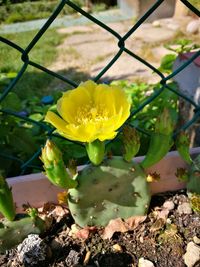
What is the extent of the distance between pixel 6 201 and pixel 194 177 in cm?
41

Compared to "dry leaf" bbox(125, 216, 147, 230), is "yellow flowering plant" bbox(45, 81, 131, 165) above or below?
above

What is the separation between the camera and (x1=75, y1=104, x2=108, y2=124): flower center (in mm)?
684

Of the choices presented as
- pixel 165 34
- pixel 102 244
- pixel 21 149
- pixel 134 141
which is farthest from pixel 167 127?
pixel 165 34

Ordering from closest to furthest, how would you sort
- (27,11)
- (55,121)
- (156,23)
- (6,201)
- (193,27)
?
(55,121)
(6,201)
(193,27)
(156,23)
(27,11)

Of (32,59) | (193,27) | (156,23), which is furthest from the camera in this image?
(156,23)

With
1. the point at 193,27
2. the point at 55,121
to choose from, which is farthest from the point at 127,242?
the point at 193,27

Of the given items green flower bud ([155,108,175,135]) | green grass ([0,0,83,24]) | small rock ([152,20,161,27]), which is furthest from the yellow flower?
green grass ([0,0,83,24])

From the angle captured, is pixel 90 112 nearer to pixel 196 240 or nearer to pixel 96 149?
pixel 96 149

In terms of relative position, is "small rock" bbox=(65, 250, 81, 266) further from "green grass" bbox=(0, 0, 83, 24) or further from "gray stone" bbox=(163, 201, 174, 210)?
"green grass" bbox=(0, 0, 83, 24)

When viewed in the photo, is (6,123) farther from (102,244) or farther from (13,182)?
(102,244)

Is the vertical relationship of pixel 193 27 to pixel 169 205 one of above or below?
above

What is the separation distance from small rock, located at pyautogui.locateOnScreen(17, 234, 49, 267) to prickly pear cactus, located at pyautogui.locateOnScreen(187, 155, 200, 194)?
1.15 ft

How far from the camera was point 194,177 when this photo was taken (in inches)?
35.2

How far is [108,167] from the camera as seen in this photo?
0.79 meters
